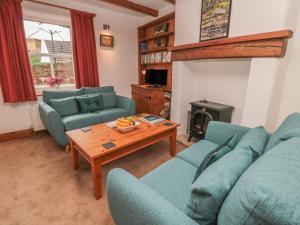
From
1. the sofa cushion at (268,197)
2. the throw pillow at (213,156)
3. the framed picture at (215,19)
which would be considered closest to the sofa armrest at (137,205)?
the sofa cushion at (268,197)

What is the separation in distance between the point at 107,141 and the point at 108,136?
0.14 m

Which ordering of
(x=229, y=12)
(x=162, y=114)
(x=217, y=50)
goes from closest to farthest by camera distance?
(x=229, y=12) → (x=217, y=50) → (x=162, y=114)

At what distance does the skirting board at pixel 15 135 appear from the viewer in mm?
2944

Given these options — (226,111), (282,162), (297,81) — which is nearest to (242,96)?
(226,111)

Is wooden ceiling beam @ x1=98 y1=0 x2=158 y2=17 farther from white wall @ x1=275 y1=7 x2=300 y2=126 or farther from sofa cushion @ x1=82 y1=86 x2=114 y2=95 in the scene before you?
white wall @ x1=275 y1=7 x2=300 y2=126

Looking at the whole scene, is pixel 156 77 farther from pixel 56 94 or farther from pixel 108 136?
pixel 108 136

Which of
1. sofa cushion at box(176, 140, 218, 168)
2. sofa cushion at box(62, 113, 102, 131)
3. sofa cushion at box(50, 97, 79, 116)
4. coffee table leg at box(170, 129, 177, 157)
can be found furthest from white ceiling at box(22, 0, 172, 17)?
sofa cushion at box(176, 140, 218, 168)

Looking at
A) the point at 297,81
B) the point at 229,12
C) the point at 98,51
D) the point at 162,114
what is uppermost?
the point at 229,12

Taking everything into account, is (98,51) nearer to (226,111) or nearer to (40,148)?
(40,148)

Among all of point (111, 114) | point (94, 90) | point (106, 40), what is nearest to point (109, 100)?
point (94, 90)

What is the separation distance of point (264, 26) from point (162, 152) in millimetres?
2065

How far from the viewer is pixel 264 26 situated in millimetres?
1924

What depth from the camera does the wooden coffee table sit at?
1628mm

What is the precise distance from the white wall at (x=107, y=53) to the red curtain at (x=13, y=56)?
0.25m
